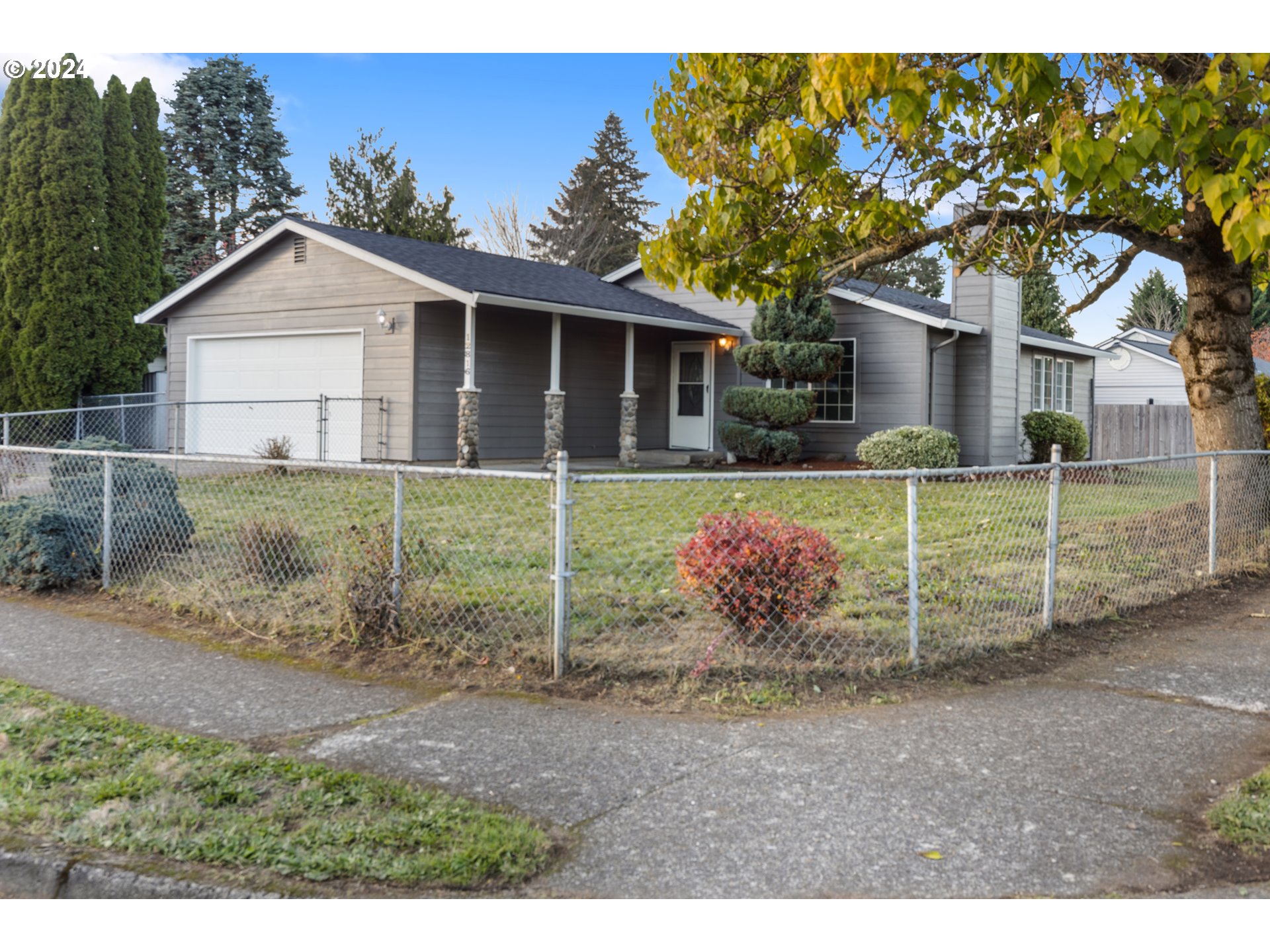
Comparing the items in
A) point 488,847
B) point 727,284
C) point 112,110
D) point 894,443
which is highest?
point 112,110

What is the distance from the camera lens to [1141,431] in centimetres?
2102

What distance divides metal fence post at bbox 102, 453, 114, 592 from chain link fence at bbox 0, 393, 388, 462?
573cm

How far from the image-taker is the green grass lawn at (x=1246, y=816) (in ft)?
10.6

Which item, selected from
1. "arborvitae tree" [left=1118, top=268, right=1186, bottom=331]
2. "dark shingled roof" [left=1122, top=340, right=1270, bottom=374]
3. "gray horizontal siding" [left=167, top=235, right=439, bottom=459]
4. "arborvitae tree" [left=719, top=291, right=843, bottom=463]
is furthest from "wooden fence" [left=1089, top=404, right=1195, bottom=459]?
"arborvitae tree" [left=1118, top=268, right=1186, bottom=331]

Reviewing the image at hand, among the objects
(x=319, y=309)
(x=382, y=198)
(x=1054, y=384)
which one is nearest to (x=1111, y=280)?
(x=319, y=309)

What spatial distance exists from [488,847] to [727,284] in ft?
22.0

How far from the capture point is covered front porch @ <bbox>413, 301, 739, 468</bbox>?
48.5ft

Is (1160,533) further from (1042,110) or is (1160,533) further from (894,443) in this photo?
(894,443)

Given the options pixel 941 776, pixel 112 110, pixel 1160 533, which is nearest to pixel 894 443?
pixel 1160 533

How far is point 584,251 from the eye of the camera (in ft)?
137

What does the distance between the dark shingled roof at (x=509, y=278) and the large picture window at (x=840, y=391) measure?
2036 mm

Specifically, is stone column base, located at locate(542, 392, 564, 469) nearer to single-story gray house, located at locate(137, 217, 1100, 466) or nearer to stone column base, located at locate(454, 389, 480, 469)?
single-story gray house, located at locate(137, 217, 1100, 466)

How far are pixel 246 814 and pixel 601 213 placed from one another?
1635 inches

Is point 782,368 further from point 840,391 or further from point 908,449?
point 908,449
